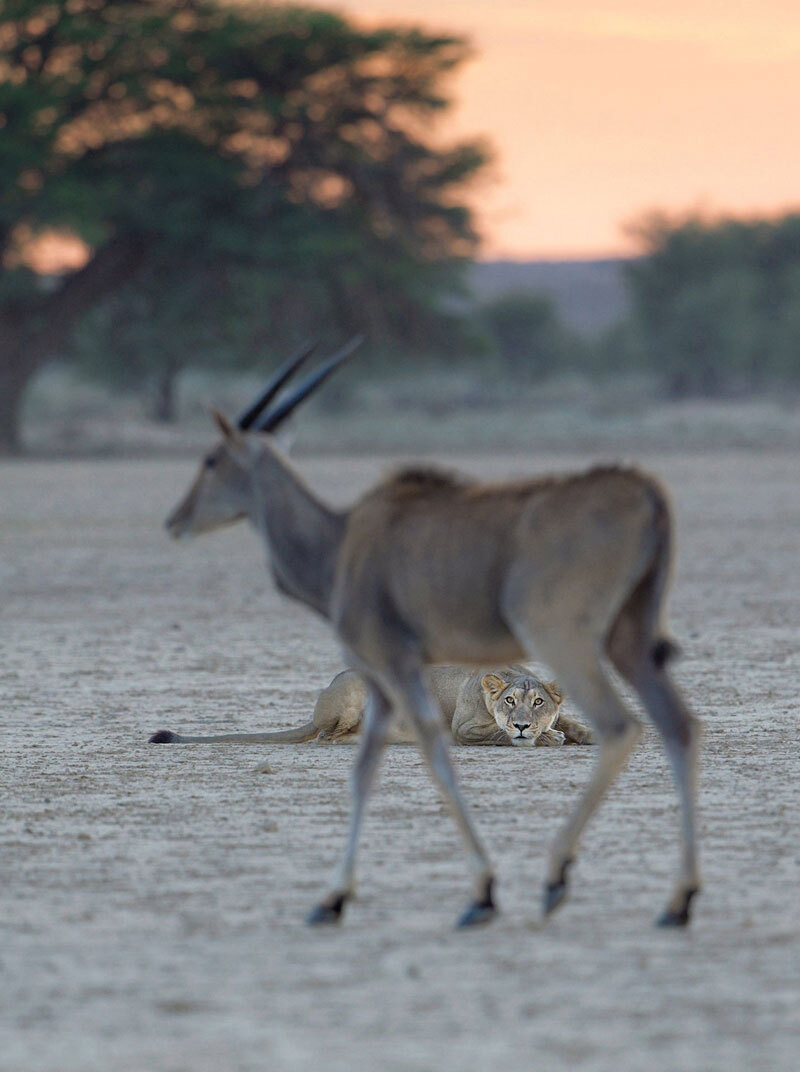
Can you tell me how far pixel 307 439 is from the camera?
53.0 m

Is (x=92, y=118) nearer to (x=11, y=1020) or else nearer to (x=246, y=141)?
(x=246, y=141)

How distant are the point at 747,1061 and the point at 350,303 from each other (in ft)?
138

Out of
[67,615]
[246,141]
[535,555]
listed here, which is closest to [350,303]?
[246,141]

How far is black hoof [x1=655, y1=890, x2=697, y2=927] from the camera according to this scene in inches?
212

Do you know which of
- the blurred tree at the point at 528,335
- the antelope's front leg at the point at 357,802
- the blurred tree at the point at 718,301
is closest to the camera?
the antelope's front leg at the point at 357,802

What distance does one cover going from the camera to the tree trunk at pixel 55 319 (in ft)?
147

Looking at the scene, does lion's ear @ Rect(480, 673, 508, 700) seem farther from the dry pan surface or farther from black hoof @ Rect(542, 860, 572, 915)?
black hoof @ Rect(542, 860, 572, 915)

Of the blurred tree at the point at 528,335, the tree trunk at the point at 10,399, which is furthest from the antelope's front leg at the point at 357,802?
the blurred tree at the point at 528,335

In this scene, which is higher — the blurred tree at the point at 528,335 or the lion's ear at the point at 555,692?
the blurred tree at the point at 528,335

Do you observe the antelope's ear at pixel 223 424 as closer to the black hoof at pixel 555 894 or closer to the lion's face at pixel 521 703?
the black hoof at pixel 555 894

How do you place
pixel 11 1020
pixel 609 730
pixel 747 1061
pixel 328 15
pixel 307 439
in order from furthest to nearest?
pixel 307 439, pixel 328 15, pixel 609 730, pixel 11 1020, pixel 747 1061

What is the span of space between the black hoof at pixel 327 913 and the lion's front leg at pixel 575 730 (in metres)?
3.27

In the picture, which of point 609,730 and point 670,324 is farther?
point 670,324

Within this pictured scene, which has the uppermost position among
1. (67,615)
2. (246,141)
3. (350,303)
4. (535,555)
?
(246,141)
